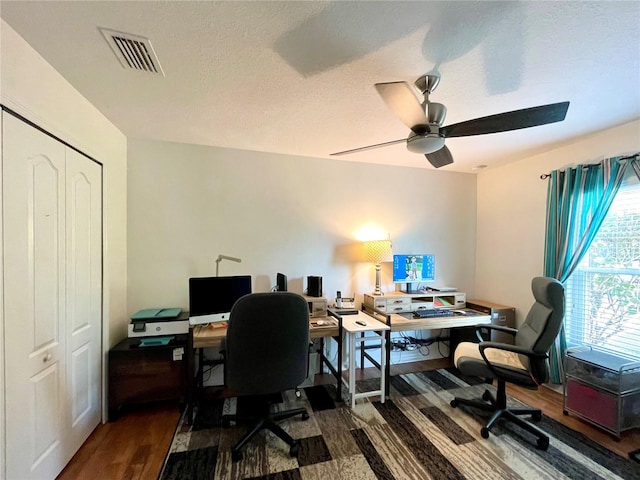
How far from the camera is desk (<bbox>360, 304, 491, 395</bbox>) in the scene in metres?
2.62

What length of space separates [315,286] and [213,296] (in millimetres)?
1021

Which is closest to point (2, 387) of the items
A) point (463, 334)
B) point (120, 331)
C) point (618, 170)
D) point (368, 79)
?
point (120, 331)

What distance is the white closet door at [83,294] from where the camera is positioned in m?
1.81

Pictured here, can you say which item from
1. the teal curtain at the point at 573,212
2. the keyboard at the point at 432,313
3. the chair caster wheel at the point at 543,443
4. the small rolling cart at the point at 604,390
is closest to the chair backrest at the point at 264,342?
the keyboard at the point at 432,313

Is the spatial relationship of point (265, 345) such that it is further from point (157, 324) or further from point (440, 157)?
point (440, 157)

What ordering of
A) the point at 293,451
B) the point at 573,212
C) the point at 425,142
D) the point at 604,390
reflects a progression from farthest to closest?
1. the point at 573,212
2. the point at 604,390
3. the point at 293,451
4. the point at 425,142

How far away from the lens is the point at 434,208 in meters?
3.64

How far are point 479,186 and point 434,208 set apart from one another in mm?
762

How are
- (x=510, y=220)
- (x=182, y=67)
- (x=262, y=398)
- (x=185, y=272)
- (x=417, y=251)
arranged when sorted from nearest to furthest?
(x=182, y=67) < (x=262, y=398) < (x=185, y=272) < (x=510, y=220) < (x=417, y=251)

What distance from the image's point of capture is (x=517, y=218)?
3.23 metres

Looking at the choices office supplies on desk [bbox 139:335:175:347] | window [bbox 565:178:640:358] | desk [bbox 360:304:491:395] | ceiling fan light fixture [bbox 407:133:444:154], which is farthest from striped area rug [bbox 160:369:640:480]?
ceiling fan light fixture [bbox 407:133:444:154]

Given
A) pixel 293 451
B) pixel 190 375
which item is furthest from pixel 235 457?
pixel 190 375

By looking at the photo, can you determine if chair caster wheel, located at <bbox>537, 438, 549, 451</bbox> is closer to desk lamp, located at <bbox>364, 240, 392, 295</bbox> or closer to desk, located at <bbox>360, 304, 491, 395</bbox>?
desk, located at <bbox>360, 304, 491, 395</bbox>

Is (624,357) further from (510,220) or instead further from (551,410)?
(510,220)
